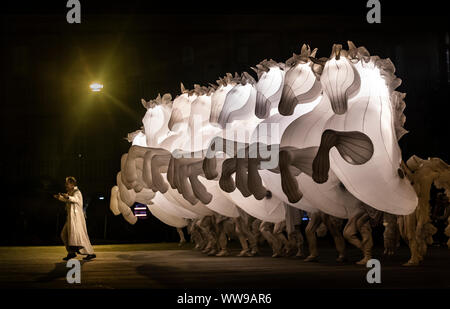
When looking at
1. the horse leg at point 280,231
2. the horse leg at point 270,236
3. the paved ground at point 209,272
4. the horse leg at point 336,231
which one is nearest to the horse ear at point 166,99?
the paved ground at point 209,272

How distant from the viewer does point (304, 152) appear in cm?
1337

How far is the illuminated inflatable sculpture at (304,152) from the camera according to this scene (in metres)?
13.7

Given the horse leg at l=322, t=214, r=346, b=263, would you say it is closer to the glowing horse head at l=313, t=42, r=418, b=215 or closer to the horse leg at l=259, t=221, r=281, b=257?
the glowing horse head at l=313, t=42, r=418, b=215

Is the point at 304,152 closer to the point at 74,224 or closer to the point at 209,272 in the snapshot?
the point at 209,272

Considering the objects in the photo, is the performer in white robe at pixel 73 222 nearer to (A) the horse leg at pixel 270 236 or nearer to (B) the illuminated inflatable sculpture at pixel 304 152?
(B) the illuminated inflatable sculpture at pixel 304 152

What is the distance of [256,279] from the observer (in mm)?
12477

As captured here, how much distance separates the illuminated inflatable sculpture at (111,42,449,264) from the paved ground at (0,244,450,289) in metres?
0.94

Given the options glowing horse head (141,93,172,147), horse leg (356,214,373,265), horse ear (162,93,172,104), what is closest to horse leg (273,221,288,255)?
horse leg (356,214,373,265)

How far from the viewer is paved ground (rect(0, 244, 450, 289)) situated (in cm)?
1171

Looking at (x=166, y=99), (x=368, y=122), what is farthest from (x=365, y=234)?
(x=166, y=99)

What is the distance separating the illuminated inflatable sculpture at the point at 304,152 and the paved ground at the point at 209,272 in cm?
94

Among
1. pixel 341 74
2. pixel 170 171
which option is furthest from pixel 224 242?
pixel 341 74

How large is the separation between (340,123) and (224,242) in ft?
19.7

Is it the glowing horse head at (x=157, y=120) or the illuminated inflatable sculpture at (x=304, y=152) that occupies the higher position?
the glowing horse head at (x=157, y=120)
